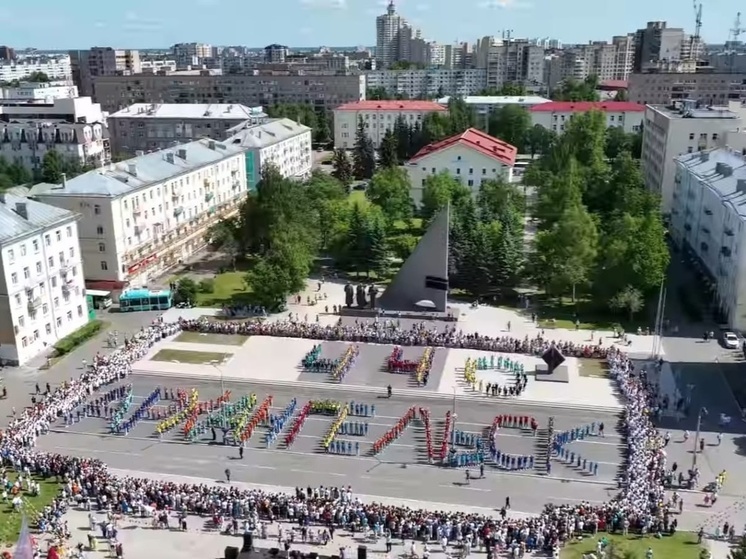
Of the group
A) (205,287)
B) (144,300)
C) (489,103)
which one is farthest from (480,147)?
(489,103)

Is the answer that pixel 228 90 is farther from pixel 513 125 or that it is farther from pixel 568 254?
pixel 568 254

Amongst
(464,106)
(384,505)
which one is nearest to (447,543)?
(384,505)

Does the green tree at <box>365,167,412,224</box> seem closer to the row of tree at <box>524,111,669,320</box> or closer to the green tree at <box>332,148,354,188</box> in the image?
the row of tree at <box>524,111,669,320</box>

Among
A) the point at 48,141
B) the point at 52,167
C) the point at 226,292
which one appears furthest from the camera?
the point at 48,141

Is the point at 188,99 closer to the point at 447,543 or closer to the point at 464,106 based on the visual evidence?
the point at 464,106

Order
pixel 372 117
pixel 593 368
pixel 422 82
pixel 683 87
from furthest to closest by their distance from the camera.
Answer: pixel 422 82
pixel 683 87
pixel 372 117
pixel 593 368

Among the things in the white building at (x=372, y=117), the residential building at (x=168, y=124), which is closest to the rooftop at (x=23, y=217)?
the residential building at (x=168, y=124)

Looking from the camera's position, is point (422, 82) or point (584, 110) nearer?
point (584, 110)
